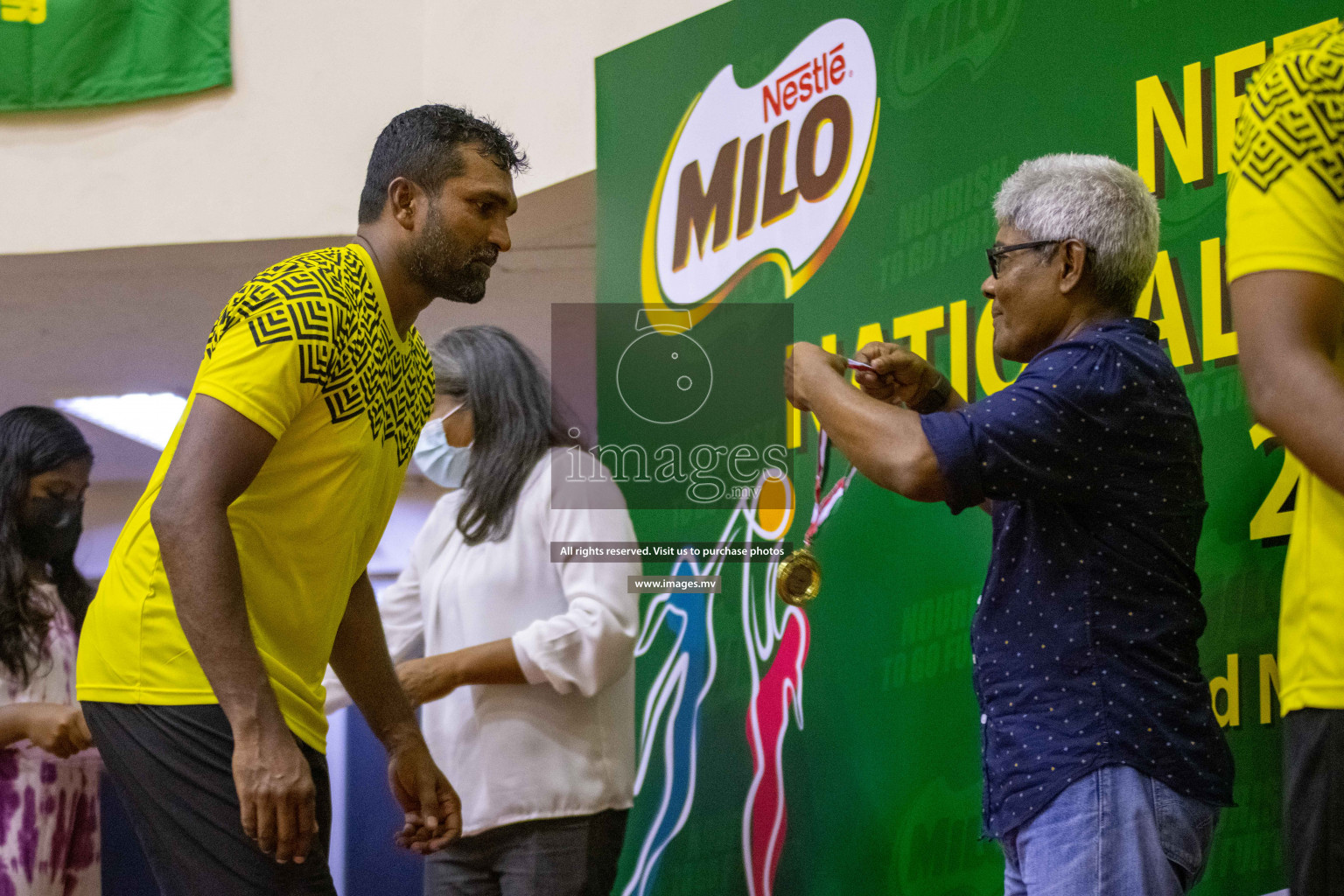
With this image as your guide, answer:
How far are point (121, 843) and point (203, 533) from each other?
11.3ft

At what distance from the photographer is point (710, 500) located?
3.41 meters

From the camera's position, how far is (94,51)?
4.62 meters

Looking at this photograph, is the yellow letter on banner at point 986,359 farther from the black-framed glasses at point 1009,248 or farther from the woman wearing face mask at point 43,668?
the woman wearing face mask at point 43,668

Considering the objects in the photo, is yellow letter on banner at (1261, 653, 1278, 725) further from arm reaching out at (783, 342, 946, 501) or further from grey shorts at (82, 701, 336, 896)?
grey shorts at (82, 701, 336, 896)

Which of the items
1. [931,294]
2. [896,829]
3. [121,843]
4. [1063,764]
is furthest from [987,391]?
[121,843]

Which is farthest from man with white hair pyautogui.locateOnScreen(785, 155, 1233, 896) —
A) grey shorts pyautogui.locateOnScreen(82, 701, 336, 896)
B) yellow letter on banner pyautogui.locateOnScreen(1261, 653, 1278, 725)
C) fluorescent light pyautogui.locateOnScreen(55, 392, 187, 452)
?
fluorescent light pyautogui.locateOnScreen(55, 392, 187, 452)

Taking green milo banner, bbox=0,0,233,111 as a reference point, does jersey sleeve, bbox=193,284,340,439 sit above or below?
below

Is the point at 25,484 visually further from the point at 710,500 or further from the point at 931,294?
the point at 931,294

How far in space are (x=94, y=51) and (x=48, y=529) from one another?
208cm

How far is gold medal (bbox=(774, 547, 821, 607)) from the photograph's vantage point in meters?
2.97

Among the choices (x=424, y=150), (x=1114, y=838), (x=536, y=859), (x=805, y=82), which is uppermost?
(x=805, y=82)

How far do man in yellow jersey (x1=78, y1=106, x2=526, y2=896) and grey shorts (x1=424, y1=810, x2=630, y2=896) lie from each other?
96 centimetres

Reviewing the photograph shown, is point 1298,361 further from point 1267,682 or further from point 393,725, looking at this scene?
point 393,725

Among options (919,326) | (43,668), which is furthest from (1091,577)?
(43,668)
